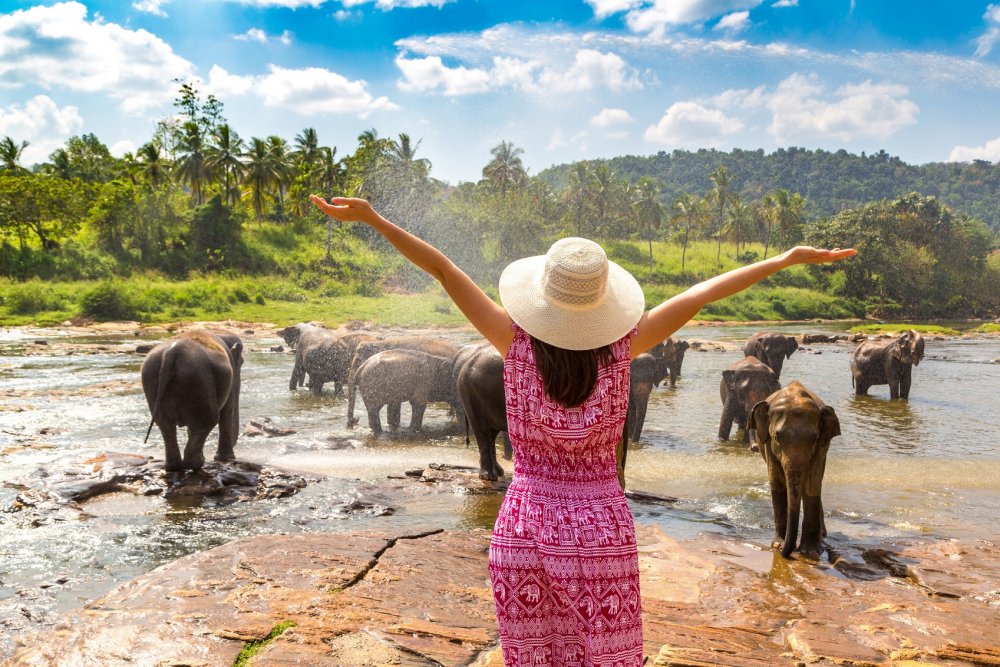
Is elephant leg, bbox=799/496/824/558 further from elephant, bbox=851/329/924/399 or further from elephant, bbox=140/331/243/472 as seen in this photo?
elephant, bbox=851/329/924/399

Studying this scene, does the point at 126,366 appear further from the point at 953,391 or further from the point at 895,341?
the point at 953,391

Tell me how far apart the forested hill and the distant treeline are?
319ft

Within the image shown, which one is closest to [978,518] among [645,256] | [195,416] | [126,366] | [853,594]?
[853,594]

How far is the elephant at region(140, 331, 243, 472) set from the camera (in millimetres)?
8945

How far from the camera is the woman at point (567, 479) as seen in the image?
96.9 inches

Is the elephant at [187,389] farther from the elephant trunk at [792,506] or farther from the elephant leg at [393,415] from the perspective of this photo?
the elephant trunk at [792,506]

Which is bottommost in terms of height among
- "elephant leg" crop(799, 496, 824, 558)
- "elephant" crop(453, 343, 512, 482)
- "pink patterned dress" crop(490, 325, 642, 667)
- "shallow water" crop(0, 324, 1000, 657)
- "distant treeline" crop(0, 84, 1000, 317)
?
"shallow water" crop(0, 324, 1000, 657)

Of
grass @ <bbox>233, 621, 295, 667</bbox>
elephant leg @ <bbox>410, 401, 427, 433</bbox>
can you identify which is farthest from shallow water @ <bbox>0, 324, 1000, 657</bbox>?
grass @ <bbox>233, 621, 295, 667</bbox>

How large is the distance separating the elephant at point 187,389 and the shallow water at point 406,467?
2.71 ft

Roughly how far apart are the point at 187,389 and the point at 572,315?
7.49 metres

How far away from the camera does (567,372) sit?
2469mm

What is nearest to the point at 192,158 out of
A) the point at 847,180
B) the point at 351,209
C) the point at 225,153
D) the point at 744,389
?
the point at 225,153

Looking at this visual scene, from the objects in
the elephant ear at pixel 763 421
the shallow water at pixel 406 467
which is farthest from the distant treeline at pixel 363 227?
the elephant ear at pixel 763 421

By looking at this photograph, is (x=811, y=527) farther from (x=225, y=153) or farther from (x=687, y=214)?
(x=687, y=214)
